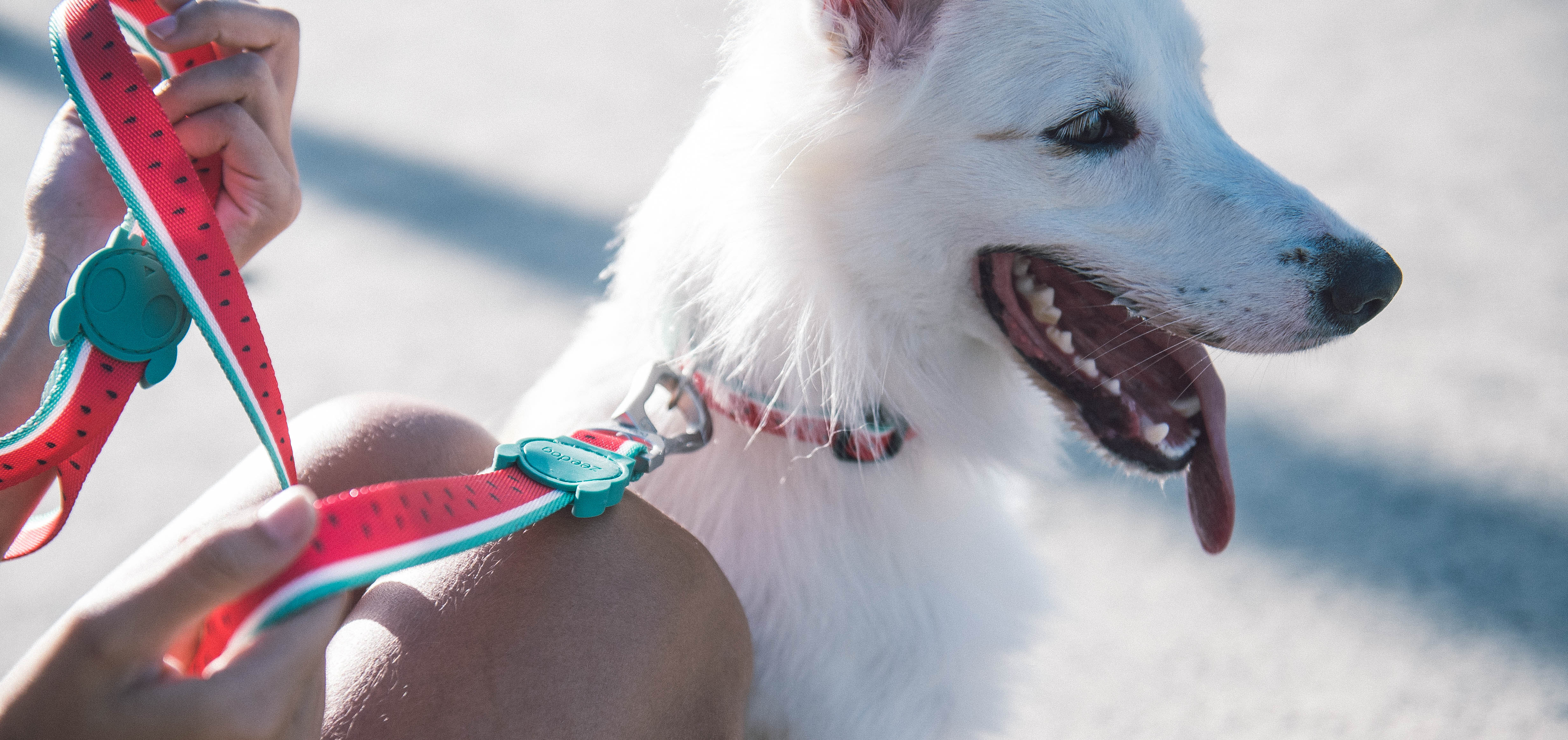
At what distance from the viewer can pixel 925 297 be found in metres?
1.22

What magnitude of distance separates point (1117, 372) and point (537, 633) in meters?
0.77

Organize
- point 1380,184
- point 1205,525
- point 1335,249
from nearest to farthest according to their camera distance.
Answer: point 1335,249 < point 1205,525 < point 1380,184

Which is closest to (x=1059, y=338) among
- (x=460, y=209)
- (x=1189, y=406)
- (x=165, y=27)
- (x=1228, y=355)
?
(x=1189, y=406)

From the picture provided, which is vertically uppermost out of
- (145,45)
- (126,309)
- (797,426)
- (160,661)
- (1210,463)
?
(145,45)

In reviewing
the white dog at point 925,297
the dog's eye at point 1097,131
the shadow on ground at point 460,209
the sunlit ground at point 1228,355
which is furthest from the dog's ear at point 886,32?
the shadow on ground at point 460,209

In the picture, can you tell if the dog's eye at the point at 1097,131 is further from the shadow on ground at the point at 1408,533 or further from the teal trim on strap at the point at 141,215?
the shadow on ground at the point at 1408,533

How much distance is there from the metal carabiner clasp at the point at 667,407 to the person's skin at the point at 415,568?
70 mm

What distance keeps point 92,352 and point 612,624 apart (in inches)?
19.8

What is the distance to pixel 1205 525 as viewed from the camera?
1335 millimetres

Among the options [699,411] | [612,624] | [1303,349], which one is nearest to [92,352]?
[612,624]

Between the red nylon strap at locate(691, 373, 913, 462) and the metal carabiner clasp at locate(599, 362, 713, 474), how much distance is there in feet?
0.08

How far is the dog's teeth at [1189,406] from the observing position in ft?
4.30

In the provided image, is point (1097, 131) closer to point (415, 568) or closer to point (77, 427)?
point (415, 568)

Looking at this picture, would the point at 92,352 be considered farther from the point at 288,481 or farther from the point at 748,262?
the point at 748,262
